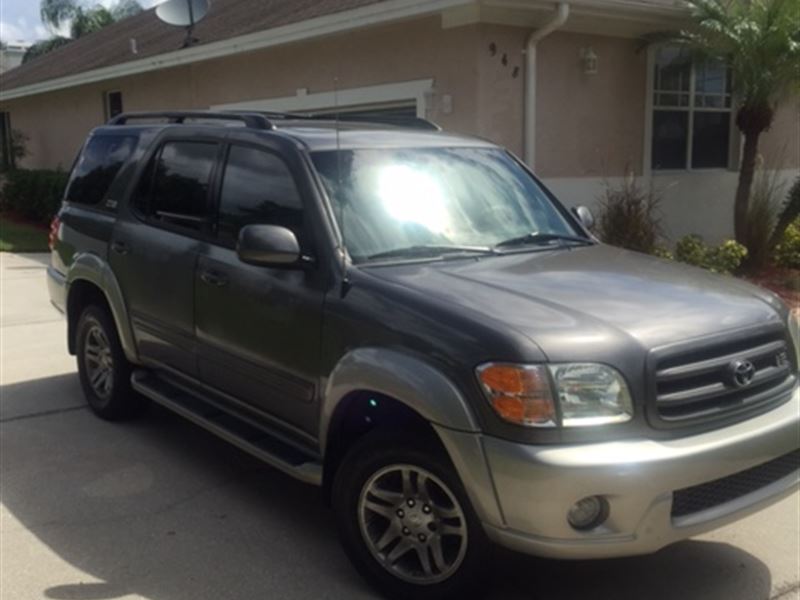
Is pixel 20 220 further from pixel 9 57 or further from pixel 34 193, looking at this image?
pixel 9 57

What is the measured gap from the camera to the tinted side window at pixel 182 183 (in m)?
5.14

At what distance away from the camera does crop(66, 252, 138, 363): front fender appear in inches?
226

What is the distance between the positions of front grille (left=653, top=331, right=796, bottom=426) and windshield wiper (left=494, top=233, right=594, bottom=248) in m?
1.27

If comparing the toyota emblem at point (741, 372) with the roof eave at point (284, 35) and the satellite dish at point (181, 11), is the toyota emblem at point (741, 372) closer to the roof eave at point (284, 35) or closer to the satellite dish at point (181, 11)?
the roof eave at point (284, 35)

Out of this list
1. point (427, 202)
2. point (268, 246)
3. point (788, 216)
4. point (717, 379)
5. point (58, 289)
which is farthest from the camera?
point (788, 216)

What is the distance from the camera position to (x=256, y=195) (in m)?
4.75

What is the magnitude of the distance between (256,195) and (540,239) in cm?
150

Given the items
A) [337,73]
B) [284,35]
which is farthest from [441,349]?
[284,35]

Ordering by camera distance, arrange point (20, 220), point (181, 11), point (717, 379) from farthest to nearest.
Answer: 1. point (20, 220)
2. point (181, 11)
3. point (717, 379)

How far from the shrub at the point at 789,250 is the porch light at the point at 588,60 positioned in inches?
133

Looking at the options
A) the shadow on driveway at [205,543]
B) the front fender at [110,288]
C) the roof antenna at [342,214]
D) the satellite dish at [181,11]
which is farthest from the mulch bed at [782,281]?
the satellite dish at [181,11]

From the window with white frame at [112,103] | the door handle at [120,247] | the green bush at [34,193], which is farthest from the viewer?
the window with white frame at [112,103]

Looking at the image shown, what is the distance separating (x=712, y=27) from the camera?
10.3 metres

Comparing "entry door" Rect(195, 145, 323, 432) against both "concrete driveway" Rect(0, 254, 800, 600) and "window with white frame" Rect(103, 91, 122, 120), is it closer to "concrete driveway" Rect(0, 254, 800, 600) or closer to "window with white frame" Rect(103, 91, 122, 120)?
"concrete driveway" Rect(0, 254, 800, 600)
